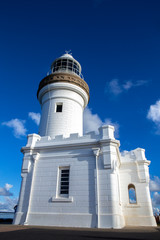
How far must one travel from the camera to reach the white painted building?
30.9 ft

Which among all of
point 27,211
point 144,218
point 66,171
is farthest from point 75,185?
point 144,218

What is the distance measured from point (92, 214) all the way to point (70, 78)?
1171 cm

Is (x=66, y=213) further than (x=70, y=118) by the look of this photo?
No

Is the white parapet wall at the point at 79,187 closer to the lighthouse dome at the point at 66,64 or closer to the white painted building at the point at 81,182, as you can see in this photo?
the white painted building at the point at 81,182

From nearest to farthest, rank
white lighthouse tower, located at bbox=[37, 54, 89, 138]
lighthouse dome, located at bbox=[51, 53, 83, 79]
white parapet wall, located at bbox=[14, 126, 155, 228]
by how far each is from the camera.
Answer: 1. white parapet wall, located at bbox=[14, 126, 155, 228]
2. white lighthouse tower, located at bbox=[37, 54, 89, 138]
3. lighthouse dome, located at bbox=[51, 53, 83, 79]

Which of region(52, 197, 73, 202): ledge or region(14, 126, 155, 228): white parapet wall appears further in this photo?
region(52, 197, 73, 202): ledge

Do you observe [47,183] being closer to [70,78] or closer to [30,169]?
[30,169]

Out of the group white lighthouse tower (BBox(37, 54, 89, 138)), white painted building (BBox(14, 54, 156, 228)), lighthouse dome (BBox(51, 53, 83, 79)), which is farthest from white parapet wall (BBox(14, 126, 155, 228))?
lighthouse dome (BBox(51, 53, 83, 79))

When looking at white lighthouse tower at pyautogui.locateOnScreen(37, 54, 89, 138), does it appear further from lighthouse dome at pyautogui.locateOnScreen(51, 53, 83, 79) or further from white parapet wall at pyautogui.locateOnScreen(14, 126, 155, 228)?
white parapet wall at pyautogui.locateOnScreen(14, 126, 155, 228)

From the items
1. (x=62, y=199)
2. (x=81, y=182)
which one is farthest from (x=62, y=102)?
(x=62, y=199)

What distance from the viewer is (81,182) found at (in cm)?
1027

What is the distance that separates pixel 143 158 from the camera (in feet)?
44.9

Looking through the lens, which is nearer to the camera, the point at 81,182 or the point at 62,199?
the point at 62,199

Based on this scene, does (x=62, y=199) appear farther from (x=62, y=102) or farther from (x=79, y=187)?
(x=62, y=102)
